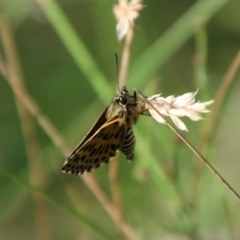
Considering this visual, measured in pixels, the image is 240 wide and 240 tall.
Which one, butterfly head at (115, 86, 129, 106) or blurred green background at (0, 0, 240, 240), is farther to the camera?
blurred green background at (0, 0, 240, 240)

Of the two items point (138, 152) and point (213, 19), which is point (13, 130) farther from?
point (138, 152)

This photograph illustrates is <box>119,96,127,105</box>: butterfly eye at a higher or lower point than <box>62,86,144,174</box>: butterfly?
higher

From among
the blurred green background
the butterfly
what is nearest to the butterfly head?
the butterfly

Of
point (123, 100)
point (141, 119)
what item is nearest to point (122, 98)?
point (123, 100)

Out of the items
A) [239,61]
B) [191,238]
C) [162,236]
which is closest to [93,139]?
[239,61]

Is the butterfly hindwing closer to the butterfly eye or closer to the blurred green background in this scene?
the butterfly eye

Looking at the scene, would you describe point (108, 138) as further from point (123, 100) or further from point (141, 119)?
point (141, 119)

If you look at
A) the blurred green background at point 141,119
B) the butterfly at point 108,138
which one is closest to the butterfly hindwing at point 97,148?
the butterfly at point 108,138
